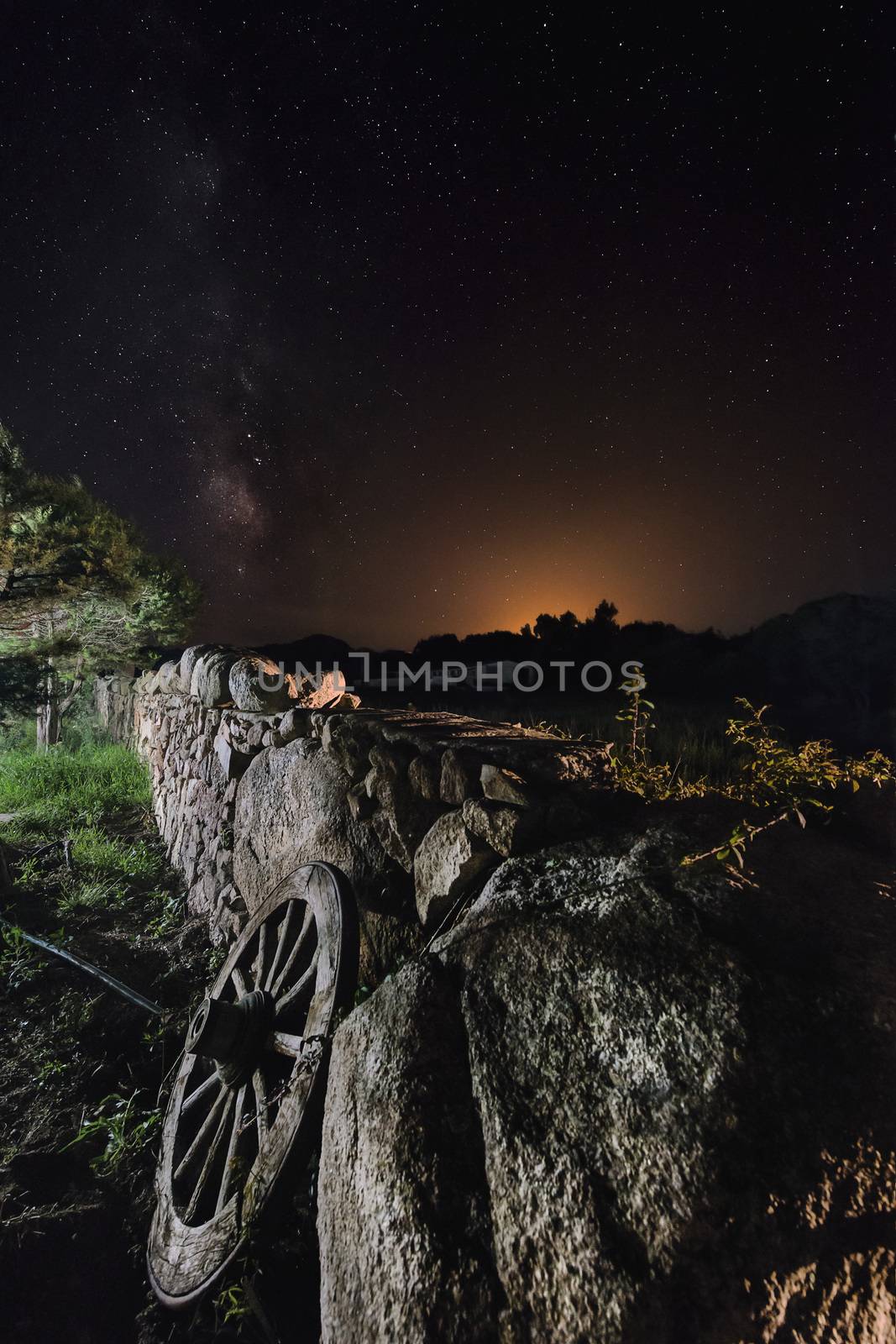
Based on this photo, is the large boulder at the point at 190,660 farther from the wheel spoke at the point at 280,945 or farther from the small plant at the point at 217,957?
the wheel spoke at the point at 280,945

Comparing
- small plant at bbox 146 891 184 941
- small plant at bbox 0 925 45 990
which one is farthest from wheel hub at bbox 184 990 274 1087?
small plant at bbox 146 891 184 941

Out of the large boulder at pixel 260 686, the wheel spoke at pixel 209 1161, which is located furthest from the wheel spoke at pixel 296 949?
the large boulder at pixel 260 686

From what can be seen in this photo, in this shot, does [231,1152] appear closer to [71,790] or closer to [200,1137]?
[200,1137]

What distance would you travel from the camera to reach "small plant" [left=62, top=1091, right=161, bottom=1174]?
2.33 meters

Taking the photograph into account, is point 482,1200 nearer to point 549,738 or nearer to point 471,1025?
point 471,1025

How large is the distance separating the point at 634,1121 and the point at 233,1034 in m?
1.73

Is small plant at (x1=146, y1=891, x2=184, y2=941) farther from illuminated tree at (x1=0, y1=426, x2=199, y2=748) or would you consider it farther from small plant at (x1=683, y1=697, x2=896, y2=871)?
small plant at (x1=683, y1=697, x2=896, y2=871)

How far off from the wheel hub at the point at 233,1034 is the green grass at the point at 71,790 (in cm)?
387

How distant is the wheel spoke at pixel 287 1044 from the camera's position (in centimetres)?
199

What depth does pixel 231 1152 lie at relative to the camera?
196cm

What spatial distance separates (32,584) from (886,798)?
8516 mm

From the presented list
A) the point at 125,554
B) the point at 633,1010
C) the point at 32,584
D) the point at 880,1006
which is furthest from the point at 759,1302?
the point at 125,554

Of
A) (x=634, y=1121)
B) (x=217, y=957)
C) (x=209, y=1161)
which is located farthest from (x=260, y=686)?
(x=634, y=1121)

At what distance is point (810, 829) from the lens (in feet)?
5.81
